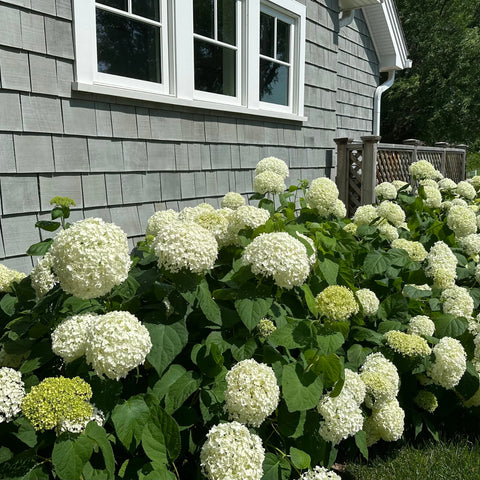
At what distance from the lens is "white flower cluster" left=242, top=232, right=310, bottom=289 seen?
58.1 inches

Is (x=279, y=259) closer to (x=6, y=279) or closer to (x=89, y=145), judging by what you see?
(x=6, y=279)

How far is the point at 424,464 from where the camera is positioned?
6.73ft

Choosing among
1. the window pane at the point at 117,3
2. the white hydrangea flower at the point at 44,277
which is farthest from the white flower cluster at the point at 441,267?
the window pane at the point at 117,3

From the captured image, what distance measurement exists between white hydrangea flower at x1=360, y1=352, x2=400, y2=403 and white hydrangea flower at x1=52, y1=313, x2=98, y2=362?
1.07m

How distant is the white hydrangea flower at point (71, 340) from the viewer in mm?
1280

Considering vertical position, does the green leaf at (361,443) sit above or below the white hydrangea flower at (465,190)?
below

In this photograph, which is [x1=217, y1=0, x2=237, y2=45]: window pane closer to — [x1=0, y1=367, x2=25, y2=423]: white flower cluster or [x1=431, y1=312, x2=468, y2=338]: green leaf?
[x1=431, y1=312, x2=468, y2=338]: green leaf

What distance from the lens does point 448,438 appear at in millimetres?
2336

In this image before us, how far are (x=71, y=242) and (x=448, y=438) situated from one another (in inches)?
82.2

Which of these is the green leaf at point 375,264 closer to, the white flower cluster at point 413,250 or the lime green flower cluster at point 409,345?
the white flower cluster at point 413,250

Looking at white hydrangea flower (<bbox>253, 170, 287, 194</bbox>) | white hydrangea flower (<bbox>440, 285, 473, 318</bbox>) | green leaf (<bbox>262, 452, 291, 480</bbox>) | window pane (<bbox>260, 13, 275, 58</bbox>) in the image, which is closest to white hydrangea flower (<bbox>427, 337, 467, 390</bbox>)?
white hydrangea flower (<bbox>440, 285, 473, 318</bbox>)

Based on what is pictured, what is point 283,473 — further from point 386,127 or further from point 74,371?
point 386,127

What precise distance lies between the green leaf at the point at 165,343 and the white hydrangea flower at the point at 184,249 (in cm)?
18

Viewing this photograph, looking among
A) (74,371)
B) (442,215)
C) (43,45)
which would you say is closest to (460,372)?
(74,371)
